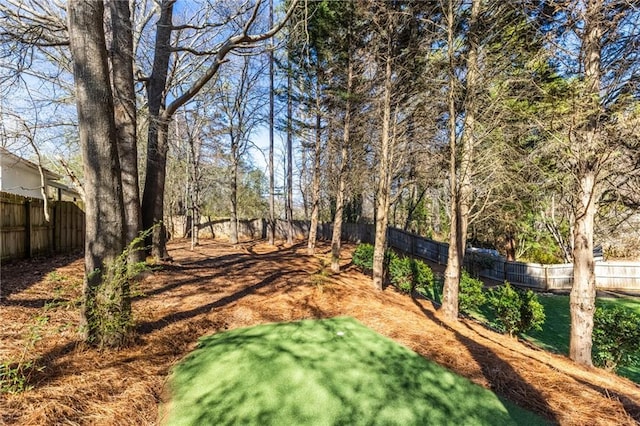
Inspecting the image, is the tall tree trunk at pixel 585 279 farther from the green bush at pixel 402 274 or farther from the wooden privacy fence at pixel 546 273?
the wooden privacy fence at pixel 546 273

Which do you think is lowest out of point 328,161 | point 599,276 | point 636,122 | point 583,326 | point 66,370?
point 599,276

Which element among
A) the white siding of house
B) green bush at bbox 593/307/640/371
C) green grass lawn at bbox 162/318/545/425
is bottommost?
green bush at bbox 593/307/640/371

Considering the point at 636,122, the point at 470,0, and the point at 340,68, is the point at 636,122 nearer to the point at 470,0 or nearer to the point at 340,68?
the point at 470,0

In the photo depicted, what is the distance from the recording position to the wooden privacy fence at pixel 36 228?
5.57 meters

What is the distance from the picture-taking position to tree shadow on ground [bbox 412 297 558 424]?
2.37 metres

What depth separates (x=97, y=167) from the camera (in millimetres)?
2771

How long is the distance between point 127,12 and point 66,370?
18.8ft

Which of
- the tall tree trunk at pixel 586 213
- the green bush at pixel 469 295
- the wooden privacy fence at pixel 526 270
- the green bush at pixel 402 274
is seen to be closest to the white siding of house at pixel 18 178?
the green bush at pixel 402 274

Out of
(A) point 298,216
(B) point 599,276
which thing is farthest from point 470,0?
(A) point 298,216

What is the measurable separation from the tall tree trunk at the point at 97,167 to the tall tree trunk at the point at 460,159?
4.98 metres

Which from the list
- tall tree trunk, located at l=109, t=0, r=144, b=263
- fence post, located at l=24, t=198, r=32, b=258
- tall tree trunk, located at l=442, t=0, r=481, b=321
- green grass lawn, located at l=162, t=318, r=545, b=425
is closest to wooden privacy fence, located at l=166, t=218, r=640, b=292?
tall tree trunk, located at l=442, t=0, r=481, b=321

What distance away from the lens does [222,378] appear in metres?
2.41

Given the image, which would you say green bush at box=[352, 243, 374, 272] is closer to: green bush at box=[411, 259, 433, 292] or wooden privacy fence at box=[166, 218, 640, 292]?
green bush at box=[411, 259, 433, 292]

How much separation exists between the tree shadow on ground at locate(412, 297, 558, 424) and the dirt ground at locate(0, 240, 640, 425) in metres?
0.01
